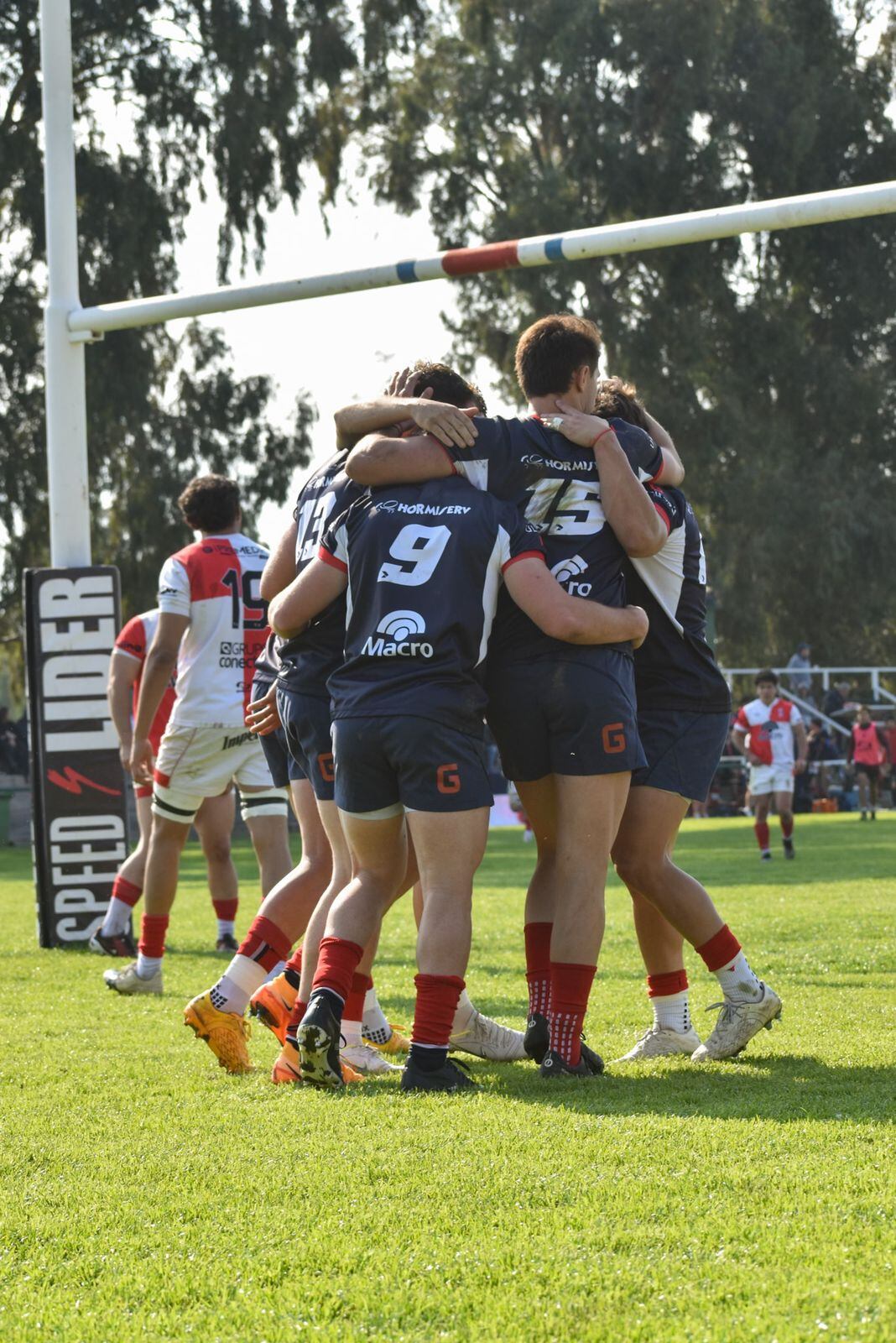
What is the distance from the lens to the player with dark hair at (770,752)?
17578 mm

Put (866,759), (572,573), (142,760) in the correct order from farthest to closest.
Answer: (866,759)
(142,760)
(572,573)

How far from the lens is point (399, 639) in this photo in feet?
15.1

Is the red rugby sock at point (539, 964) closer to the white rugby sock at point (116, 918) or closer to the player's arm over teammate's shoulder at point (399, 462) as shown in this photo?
the player's arm over teammate's shoulder at point (399, 462)

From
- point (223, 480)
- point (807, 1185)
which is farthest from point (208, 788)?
point (807, 1185)

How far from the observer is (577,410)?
194 inches

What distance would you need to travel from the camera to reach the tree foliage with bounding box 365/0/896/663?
33562 millimetres

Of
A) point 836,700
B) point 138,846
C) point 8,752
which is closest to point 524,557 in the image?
point 138,846

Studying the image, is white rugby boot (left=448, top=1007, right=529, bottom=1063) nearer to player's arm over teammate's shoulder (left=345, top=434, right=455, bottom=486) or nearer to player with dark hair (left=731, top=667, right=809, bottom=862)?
player's arm over teammate's shoulder (left=345, top=434, right=455, bottom=486)

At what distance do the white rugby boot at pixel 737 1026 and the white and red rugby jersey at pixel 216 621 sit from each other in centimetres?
320

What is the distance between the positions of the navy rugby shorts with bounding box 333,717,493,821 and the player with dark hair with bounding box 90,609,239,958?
4408mm

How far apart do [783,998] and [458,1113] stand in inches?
101

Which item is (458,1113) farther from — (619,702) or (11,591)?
(11,591)

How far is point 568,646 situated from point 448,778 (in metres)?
0.53

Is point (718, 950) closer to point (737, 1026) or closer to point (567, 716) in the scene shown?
point (737, 1026)
